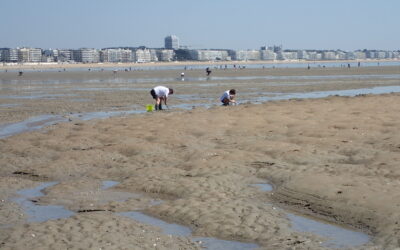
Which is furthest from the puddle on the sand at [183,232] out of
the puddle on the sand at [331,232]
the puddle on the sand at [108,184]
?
the puddle on the sand at [108,184]

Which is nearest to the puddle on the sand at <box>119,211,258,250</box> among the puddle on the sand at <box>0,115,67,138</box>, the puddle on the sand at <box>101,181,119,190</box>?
the puddle on the sand at <box>101,181,119,190</box>

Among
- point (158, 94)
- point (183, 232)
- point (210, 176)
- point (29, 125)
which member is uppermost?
point (158, 94)

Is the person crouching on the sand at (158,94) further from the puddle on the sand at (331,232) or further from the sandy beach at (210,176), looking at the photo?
the puddle on the sand at (331,232)

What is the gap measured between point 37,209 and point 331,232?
468cm

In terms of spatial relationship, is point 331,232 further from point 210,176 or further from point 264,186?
point 210,176

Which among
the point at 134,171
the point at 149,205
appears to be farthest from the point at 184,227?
the point at 134,171

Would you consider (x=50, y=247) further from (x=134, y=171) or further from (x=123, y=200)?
(x=134, y=171)

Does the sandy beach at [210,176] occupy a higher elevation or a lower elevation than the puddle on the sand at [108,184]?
higher

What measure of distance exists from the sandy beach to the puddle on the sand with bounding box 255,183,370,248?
12cm

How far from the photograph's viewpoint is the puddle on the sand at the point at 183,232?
709 centimetres

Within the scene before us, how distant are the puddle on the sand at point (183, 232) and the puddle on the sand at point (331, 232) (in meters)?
0.96

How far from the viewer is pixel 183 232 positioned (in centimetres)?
771

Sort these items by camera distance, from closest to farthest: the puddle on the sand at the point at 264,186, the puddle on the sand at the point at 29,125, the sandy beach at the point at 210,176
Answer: the sandy beach at the point at 210,176 → the puddle on the sand at the point at 264,186 → the puddle on the sand at the point at 29,125

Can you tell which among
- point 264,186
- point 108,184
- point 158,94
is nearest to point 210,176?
point 264,186
